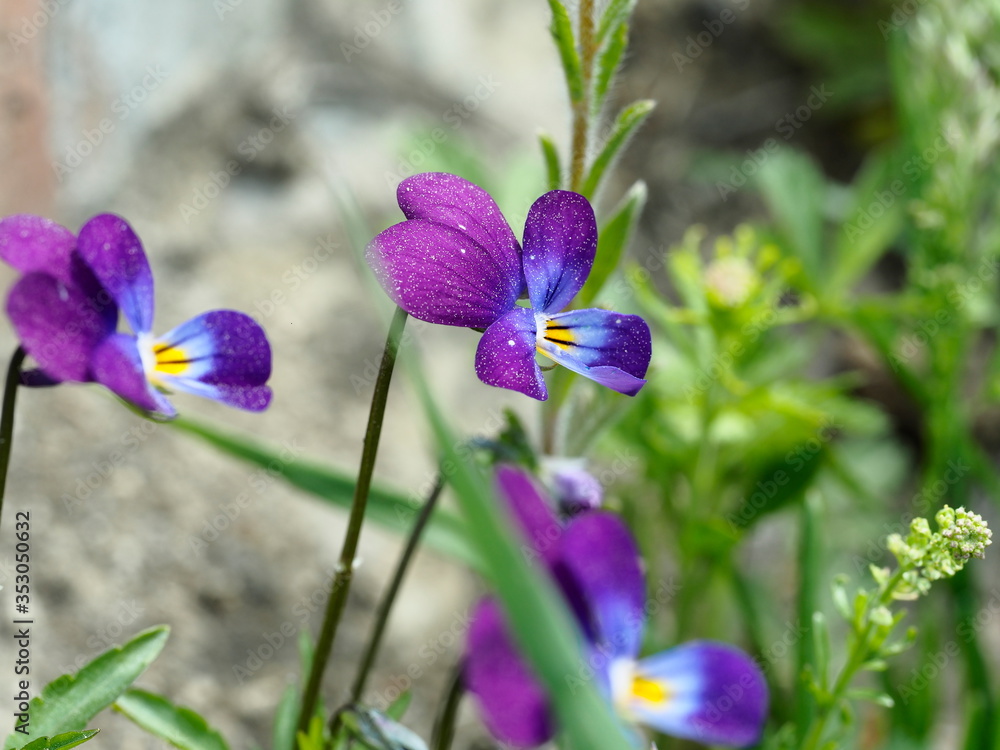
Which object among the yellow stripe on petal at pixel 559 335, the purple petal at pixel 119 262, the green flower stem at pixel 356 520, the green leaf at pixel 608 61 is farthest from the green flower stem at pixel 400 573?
the green leaf at pixel 608 61

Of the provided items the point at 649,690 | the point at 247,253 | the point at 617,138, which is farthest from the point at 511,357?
the point at 247,253

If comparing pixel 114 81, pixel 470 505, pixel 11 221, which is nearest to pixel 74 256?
pixel 11 221

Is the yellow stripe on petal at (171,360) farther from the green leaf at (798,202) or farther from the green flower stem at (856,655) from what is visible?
the green leaf at (798,202)

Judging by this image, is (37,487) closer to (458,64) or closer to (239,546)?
(239,546)

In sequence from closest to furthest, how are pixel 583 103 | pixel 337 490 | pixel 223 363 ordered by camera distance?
1. pixel 223 363
2. pixel 583 103
3. pixel 337 490

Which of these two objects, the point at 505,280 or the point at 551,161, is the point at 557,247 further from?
the point at 551,161

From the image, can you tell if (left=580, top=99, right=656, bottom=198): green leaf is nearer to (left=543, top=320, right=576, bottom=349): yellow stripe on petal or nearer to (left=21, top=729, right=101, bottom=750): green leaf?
(left=543, top=320, right=576, bottom=349): yellow stripe on petal
